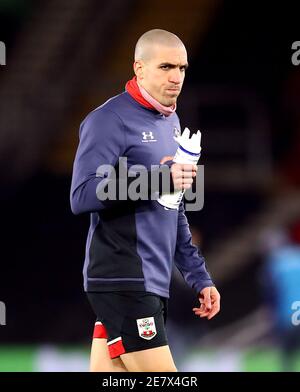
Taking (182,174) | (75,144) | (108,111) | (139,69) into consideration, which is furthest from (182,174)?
(75,144)

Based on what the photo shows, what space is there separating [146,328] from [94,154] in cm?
67

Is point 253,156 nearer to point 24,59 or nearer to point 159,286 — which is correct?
point 24,59

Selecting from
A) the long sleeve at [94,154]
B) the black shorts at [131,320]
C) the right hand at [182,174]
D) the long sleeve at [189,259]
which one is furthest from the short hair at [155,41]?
the black shorts at [131,320]

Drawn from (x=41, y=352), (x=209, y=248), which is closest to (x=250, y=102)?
(x=209, y=248)

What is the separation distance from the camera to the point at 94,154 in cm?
366

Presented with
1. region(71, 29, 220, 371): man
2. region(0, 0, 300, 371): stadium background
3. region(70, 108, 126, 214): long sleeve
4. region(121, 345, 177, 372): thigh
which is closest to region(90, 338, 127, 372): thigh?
region(71, 29, 220, 371): man

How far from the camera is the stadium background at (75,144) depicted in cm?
961

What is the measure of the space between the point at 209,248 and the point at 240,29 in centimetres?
261

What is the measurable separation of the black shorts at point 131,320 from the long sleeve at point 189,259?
0.34m

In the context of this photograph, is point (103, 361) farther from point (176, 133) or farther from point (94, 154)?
point (176, 133)

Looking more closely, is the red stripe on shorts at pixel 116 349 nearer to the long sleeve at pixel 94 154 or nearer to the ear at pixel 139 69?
the long sleeve at pixel 94 154

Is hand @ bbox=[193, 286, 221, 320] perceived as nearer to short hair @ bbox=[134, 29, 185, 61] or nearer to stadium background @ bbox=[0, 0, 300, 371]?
short hair @ bbox=[134, 29, 185, 61]

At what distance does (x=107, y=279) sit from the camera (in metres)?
3.73

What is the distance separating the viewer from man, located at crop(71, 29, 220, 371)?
3686 millimetres
